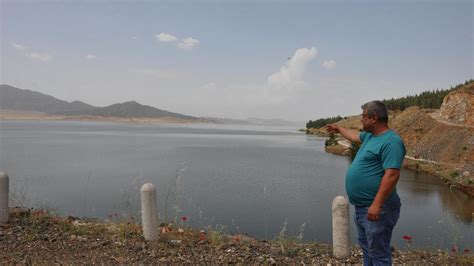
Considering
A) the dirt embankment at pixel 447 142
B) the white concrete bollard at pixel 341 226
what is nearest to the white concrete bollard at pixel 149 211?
the white concrete bollard at pixel 341 226

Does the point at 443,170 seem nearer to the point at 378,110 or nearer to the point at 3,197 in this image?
the point at 378,110

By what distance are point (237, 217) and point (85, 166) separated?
1815cm

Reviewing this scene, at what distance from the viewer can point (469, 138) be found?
1226 inches

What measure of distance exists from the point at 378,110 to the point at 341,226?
2.93m

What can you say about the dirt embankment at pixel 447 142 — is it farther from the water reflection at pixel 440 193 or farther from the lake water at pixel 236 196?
the lake water at pixel 236 196

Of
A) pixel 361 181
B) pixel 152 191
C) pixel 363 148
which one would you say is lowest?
pixel 152 191

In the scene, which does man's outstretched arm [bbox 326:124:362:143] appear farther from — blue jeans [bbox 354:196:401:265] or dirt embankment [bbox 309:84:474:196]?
dirt embankment [bbox 309:84:474:196]

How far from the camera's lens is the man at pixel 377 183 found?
3.92 meters

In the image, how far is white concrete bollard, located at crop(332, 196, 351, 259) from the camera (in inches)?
253

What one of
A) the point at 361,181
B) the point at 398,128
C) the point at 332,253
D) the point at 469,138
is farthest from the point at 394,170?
the point at 398,128

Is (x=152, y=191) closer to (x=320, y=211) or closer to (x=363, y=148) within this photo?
(x=363, y=148)

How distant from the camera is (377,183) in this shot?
416cm

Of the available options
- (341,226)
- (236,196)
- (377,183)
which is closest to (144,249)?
(341,226)

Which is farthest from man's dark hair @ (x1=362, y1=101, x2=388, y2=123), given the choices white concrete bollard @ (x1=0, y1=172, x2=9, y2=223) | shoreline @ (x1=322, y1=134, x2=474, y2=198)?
shoreline @ (x1=322, y1=134, x2=474, y2=198)
